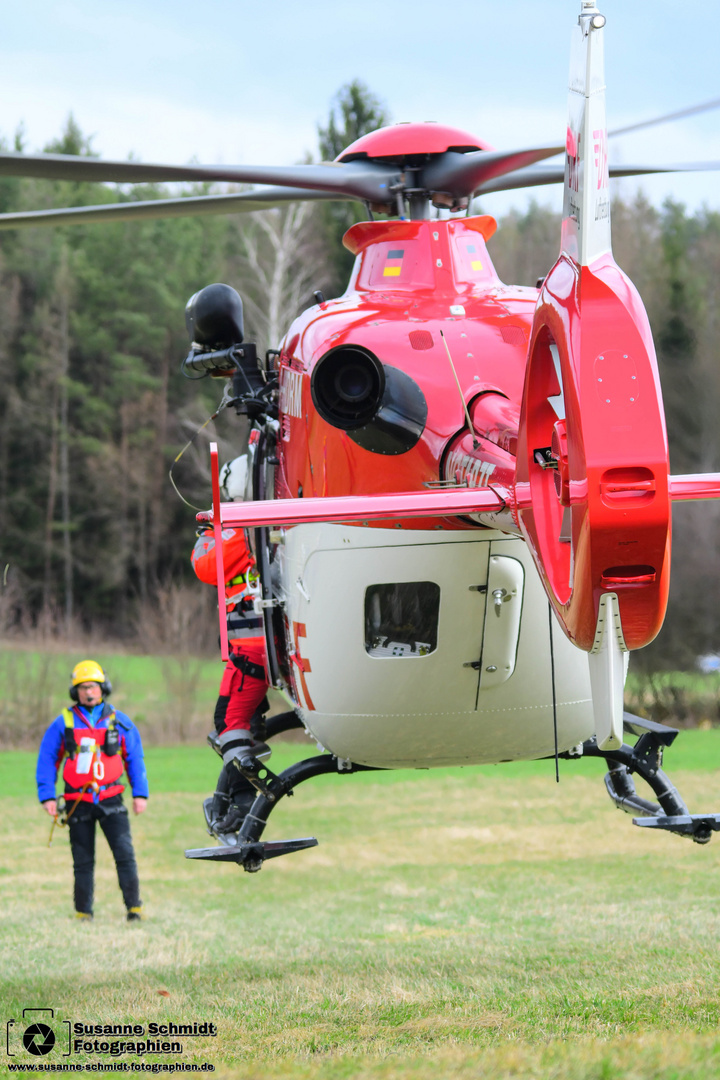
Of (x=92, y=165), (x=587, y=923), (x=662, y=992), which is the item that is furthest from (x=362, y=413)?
(x=587, y=923)

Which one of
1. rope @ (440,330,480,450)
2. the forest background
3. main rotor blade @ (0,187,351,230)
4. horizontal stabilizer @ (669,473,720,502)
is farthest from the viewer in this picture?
the forest background

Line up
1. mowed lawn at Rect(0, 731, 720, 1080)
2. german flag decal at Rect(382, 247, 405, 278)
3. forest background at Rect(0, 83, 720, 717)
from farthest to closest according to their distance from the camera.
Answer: forest background at Rect(0, 83, 720, 717)
german flag decal at Rect(382, 247, 405, 278)
mowed lawn at Rect(0, 731, 720, 1080)

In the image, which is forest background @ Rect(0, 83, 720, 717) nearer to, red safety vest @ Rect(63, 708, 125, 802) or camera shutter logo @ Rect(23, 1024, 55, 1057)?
red safety vest @ Rect(63, 708, 125, 802)

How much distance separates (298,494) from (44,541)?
34.8 metres

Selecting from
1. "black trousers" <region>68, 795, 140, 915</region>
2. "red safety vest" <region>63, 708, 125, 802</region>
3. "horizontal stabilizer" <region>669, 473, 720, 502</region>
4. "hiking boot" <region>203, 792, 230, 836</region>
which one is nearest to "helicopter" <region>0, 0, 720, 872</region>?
"horizontal stabilizer" <region>669, 473, 720, 502</region>

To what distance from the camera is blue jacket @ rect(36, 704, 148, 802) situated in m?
10.5

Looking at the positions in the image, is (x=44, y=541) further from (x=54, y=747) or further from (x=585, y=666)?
(x=585, y=666)

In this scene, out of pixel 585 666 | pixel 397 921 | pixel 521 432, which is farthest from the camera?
pixel 397 921

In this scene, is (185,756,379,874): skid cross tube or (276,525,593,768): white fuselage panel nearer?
(276,525,593,768): white fuselage panel

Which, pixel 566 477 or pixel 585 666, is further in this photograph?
pixel 585 666

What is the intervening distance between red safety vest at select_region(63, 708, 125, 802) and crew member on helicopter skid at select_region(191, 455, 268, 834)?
9.18ft

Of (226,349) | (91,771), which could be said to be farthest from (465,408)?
(91,771)

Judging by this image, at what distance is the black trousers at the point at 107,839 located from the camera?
10.7 metres

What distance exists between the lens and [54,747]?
10.6m
